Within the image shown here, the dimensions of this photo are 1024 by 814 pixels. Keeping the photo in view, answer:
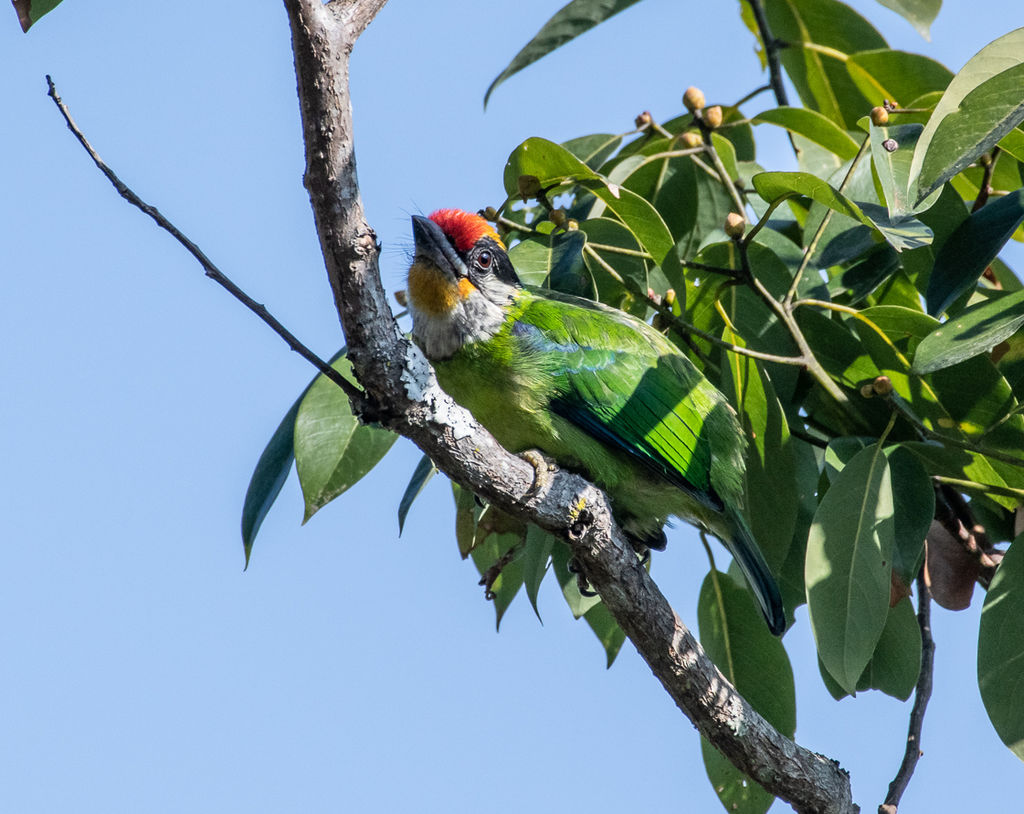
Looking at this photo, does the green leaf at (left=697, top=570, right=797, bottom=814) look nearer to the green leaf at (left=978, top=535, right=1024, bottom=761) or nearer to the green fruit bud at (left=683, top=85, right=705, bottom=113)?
the green leaf at (left=978, top=535, right=1024, bottom=761)

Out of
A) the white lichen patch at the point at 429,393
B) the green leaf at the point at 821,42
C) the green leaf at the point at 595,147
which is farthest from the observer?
the green leaf at the point at 821,42

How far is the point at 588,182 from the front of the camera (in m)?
3.38

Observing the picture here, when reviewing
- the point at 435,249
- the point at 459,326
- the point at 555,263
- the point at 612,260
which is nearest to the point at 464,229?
the point at 435,249

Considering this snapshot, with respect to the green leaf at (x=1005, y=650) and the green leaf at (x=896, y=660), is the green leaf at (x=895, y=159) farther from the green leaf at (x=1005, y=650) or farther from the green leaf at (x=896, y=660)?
the green leaf at (x=896, y=660)

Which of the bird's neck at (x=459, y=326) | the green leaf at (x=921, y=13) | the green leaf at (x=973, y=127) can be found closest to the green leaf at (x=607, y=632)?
the bird's neck at (x=459, y=326)

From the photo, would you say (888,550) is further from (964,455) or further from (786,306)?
(786,306)

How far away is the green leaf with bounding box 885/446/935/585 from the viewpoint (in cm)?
314

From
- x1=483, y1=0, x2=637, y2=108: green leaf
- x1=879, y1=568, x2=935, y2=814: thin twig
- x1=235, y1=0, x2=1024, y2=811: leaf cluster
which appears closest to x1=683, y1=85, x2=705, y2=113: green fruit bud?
x1=235, y1=0, x2=1024, y2=811: leaf cluster

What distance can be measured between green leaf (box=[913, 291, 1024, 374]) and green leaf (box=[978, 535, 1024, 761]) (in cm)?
61

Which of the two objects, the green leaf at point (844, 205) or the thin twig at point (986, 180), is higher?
the thin twig at point (986, 180)

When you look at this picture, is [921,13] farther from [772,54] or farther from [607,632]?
[607,632]

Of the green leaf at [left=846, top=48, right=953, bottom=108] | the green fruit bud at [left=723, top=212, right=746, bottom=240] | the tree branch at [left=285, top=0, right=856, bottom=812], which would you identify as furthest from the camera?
the green leaf at [left=846, top=48, right=953, bottom=108]

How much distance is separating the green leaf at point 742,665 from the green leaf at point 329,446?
117 cm

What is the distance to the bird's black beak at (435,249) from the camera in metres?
3.75
